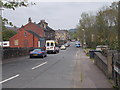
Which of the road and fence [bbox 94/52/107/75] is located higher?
fence [bbox 94/52/107/75]

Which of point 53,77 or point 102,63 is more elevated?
point 102,63

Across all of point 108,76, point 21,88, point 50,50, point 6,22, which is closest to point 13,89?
point 21,88

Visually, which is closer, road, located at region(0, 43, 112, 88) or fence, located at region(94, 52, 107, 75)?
road, located at region(0, 43, 112, 88)

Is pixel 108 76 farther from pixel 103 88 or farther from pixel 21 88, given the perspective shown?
pixel 21 88

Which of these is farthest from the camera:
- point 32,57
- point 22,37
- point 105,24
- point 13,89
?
point 22,37

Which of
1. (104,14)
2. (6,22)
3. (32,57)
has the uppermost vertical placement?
(104,14)

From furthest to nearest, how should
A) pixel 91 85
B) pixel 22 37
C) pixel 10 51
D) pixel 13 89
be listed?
1. pixel 22 37
2. pixel 10 51
3. pixel 91 85
4. pixel 13 89

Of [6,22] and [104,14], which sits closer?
[6,22]

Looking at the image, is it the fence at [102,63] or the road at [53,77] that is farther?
the fence at [102,63]

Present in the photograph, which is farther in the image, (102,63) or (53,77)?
(102,63)

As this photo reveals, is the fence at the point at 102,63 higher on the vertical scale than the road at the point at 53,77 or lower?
higher

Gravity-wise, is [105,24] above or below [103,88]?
above

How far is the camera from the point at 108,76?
11.0 metres

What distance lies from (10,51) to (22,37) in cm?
4514
